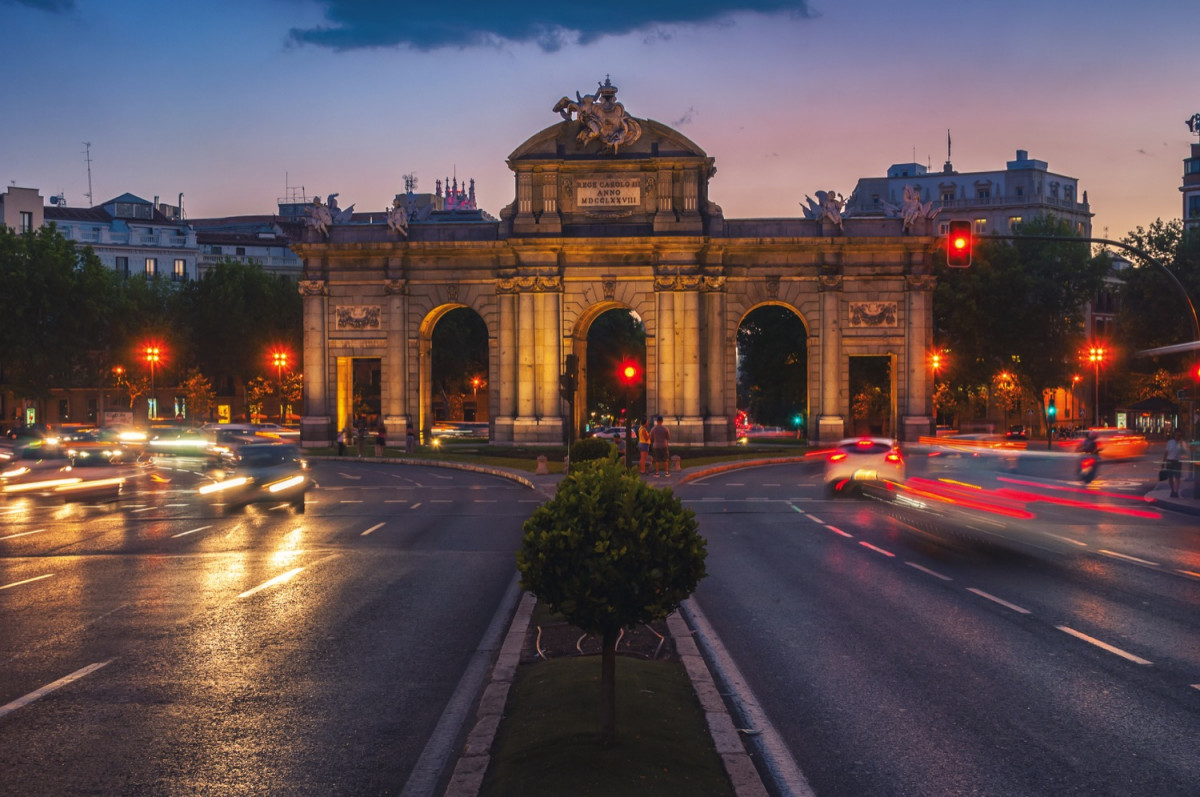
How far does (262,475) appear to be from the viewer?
29.0m

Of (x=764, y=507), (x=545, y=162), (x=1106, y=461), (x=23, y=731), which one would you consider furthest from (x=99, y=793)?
(x=545, y=162)

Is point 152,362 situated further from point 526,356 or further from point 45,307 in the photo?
point 526,356

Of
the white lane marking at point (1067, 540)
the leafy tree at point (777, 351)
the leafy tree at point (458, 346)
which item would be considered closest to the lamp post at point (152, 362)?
the leafy tree at point (458, 346)

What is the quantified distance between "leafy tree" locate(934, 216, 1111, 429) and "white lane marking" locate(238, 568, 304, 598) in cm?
6781

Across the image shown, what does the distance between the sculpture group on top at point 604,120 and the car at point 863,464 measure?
31.3 m

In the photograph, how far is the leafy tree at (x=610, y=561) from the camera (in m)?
7.90

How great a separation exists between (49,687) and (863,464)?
23.5 metres

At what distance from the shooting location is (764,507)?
30281 mm

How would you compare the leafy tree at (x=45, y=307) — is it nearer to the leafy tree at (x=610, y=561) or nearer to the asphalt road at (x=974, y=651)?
the asphalt road at (x=974, y=651)

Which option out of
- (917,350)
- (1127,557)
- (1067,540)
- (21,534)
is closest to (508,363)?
(917,350)

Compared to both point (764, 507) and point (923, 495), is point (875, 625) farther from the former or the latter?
point (764, 507)

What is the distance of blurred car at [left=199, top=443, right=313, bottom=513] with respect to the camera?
29.0 metres

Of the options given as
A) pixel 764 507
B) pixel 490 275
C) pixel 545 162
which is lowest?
pixel 764 507

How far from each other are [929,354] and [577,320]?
722 inches
